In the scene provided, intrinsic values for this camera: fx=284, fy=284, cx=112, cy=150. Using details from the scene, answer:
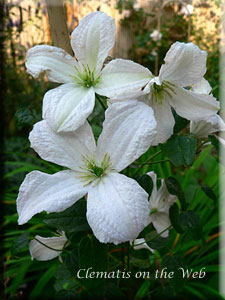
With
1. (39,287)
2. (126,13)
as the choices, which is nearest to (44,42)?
(126,13)

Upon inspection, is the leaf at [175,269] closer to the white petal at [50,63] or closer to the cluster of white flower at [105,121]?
the cluster of white flower at [105,121]

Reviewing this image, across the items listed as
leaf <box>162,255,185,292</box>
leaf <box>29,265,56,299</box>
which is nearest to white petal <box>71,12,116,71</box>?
leaf <box>162,255,185,292</box>

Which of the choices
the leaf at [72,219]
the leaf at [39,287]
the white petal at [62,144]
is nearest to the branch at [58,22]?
the white petal at [62,144]

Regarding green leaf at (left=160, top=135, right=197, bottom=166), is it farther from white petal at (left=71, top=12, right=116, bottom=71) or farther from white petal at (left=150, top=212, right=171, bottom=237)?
white petal at (left=150, top=212, right=171, bottom=237)

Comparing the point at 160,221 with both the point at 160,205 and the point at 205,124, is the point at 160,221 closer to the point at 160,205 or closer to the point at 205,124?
the point at 160,205

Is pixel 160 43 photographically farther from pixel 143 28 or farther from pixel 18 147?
pixel 18 147
